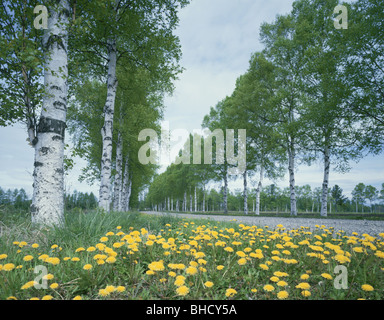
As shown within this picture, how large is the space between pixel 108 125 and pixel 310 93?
14.0 m

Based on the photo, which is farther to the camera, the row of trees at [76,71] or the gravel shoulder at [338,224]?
the gravel shoulder at [338,224]

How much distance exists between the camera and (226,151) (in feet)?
71.0

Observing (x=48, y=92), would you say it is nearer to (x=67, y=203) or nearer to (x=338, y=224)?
(x=67, y=203)

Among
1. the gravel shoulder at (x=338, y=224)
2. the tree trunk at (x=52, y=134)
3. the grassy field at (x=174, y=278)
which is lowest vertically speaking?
the gravel shoulder at (x=338, y=224)

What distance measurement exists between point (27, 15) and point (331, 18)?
731 inches

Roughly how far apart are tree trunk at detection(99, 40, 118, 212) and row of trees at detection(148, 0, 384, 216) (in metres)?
11.4

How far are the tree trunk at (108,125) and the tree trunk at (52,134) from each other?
10.7 feet

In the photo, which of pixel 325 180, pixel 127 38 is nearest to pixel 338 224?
pixel 325 180

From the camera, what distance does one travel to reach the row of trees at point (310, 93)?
10422 mm

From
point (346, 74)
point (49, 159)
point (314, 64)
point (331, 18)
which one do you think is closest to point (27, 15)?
point (49, 159)

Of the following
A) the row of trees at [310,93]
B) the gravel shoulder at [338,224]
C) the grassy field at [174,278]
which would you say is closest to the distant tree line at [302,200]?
the row of trees at [310,93]

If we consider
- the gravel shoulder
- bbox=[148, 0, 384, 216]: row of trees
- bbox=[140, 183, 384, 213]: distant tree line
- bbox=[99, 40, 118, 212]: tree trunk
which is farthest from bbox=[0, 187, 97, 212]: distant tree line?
bbox=[140, 183, 384, 213]: distant tree line

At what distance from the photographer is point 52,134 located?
4355mm

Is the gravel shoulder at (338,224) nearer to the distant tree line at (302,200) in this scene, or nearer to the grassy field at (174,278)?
the grassy field at (174,278)
